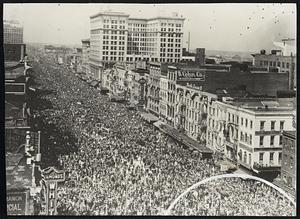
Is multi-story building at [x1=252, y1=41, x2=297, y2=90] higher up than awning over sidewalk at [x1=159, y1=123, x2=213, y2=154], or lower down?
higher up

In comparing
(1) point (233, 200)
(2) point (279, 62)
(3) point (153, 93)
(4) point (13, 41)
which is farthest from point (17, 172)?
(2) point (279, 62)

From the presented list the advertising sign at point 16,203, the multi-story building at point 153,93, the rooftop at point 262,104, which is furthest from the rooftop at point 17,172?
the rooftop at point 262,104

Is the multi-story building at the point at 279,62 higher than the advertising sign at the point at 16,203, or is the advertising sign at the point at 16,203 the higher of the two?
the multi-story building at the point at 279,62

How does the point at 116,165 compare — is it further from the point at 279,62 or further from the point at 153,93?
the point at 279,62

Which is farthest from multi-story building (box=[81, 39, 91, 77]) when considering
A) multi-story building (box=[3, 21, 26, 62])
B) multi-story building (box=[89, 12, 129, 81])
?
multi-story building (box=[3, 21, 26, 62])

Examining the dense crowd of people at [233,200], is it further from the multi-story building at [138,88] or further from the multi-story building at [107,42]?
the multi-story building at [107,42]

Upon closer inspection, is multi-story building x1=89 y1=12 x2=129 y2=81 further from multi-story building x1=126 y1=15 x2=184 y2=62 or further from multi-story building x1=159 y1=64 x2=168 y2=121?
multi-story building x1=159 y1=64 x2=168 y2=121

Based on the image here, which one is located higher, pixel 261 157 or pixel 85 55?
pixel 85 55
